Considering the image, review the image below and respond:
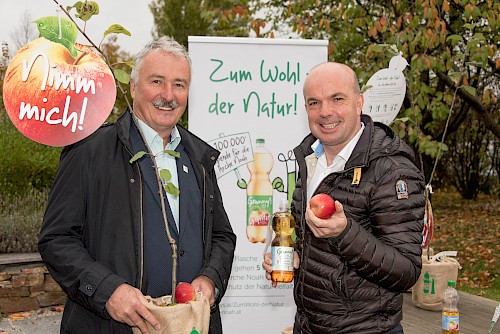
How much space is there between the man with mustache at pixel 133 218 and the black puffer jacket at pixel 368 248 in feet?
1.44

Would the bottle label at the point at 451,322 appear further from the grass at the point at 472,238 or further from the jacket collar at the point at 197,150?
the grass at the point at 472,238

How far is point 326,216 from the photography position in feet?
6.84

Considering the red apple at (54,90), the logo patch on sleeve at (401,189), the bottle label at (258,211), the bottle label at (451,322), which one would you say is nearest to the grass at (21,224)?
the bottle label at (258,211)

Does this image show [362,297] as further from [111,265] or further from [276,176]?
[276,176]

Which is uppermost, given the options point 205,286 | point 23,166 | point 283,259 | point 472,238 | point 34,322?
point 23,166

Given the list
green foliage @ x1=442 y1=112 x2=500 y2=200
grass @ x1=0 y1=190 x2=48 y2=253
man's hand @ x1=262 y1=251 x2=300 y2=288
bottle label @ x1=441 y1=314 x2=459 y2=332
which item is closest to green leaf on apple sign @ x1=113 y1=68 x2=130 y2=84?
man's hand @ x1=262 y1=251 x2=300 y2=288

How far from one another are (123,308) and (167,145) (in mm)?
782

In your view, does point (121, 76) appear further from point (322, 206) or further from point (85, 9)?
point (322, 206)

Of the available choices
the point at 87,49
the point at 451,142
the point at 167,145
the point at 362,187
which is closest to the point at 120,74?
the point at 87,49

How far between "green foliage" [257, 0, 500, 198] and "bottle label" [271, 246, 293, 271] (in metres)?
3.25

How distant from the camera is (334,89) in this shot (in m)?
2.42

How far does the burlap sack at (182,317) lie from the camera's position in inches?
80.7

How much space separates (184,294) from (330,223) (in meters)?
0.58

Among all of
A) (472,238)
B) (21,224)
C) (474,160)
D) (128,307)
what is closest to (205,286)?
(128,307)
